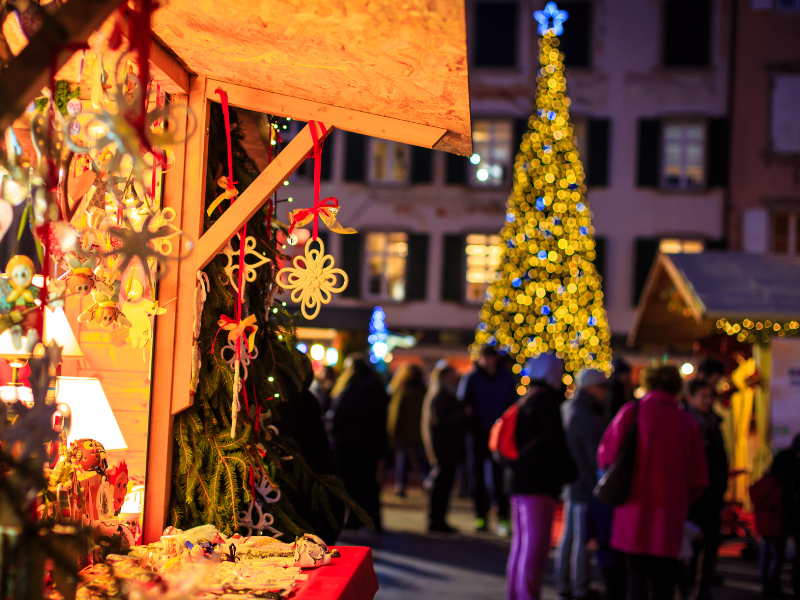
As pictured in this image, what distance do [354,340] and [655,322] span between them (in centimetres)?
860

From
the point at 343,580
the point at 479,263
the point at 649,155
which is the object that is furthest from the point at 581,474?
the point at 649,155

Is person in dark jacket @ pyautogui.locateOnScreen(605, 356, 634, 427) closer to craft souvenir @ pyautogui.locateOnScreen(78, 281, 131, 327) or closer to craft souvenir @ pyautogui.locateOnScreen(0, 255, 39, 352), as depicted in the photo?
craft souvenir @ pyautogui.locateOnScreen(78, 281, 131, 327)

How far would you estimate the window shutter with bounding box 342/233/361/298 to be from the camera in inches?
826

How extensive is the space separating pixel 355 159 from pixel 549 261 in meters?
8.04

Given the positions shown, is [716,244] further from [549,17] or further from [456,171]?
[549,17]

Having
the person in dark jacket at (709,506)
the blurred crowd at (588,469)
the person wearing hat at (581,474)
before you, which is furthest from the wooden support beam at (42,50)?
the person in dark jacket at (709,506)

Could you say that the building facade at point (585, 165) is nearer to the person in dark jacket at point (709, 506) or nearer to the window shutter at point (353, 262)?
the window shutter at point (353, 262)

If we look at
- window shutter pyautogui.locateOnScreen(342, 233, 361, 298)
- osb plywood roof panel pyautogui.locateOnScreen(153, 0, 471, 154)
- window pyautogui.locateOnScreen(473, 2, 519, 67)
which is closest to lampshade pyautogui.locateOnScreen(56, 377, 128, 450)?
osb plywood roof panel pyautogui.locateOnScreen(153, 0, 471, 154)

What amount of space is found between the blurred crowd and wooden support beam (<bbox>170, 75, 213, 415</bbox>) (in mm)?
1057

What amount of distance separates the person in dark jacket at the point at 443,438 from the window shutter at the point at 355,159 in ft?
41.9

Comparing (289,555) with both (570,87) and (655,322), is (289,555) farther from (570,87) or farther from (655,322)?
(570,87)

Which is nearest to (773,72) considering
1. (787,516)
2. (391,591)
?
(787,516)

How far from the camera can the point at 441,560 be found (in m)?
7.44

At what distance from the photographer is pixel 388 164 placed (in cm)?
2131
